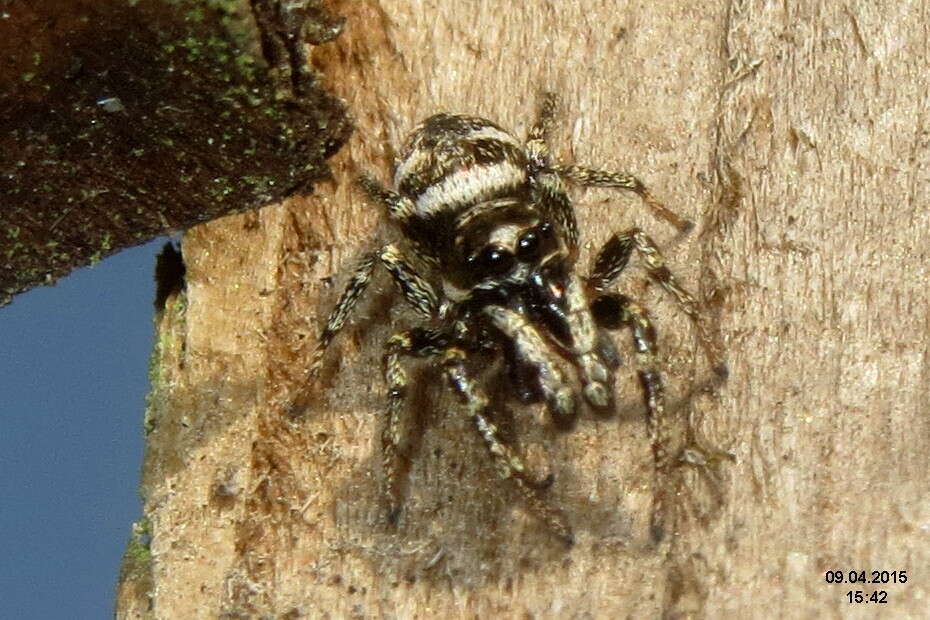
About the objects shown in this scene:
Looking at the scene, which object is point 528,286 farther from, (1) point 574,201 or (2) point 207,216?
(2) point 207,216

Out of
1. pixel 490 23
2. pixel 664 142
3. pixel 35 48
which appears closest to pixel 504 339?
pixel 664 142

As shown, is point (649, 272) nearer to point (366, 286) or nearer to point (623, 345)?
point (623, 345)

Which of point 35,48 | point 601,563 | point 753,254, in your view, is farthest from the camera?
point 753,254

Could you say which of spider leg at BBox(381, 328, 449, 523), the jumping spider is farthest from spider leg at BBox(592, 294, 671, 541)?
spider leg at BBox(381, 328, 449, 523)

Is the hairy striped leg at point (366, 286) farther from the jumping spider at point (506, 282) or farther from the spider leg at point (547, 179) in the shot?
the spider leg at point (547, 179)

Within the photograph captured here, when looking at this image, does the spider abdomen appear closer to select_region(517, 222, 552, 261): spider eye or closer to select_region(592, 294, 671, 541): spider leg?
select_region(517, 222, 552, 261): spider eye

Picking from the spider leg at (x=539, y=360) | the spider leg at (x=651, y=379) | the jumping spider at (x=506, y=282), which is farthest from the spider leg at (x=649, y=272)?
the spider leg at (x=539, y=360)
